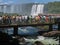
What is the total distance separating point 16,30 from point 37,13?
342 millimetres

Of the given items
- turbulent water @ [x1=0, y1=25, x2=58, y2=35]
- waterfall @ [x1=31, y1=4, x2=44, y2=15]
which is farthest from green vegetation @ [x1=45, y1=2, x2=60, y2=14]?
turbulent water @ [x1=0, y1=25, x2=58, y2=35]

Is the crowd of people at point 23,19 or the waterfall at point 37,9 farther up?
the waterfall at point 37,9

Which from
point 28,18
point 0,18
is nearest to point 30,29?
point 28,18

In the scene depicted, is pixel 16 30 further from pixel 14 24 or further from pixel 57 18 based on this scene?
pixel 57 18

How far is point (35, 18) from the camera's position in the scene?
3574 mm

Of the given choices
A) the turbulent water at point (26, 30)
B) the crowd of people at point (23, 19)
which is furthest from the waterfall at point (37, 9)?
the turbulent water at point (26, 30)

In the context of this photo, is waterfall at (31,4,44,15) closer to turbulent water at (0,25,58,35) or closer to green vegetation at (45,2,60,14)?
green vegetation at (45,2,60,14)

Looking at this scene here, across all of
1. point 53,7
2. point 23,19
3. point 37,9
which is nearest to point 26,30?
point 23,19

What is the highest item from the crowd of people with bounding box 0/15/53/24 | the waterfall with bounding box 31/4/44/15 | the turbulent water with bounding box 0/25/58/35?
the waterfall with bounding box 31/4/44/15

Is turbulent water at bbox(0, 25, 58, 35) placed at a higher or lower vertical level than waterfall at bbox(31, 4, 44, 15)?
lower

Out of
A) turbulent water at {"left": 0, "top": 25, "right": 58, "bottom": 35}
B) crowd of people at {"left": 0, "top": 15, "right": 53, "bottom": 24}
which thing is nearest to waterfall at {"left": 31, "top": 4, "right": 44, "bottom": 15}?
crowd of people at {"left": 0, "top": 15, "right": 53, "bottom": 24}

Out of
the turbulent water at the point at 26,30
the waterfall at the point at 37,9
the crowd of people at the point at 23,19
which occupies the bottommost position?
the turbulent water at the point at 26,30

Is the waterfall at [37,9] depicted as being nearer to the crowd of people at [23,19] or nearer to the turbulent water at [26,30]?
the crowd of people at [23,19]

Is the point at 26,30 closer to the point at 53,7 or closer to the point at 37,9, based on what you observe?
the point at 37,9
